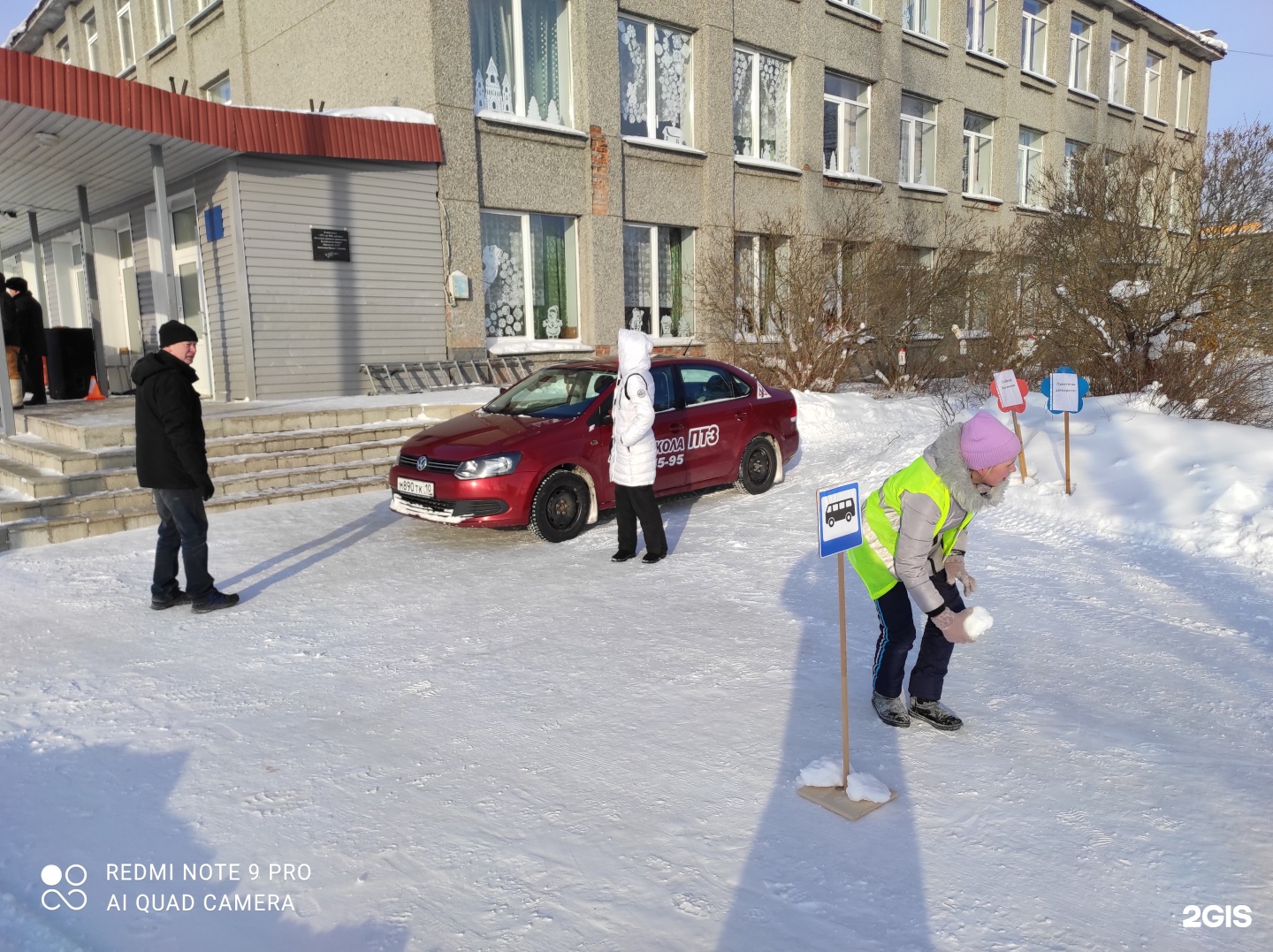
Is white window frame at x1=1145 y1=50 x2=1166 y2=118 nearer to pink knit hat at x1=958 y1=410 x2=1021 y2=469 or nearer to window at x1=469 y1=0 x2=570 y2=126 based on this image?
window at x1=469 y1=0 x2=570 y2=126

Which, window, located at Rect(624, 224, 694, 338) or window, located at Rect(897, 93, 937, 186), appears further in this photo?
window, located at Rect(897, 93, 937, 186)

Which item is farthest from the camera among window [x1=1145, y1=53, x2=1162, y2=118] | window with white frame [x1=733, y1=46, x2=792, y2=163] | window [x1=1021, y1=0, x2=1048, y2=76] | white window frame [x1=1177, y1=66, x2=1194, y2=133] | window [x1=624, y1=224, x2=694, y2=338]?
white window frame [x1=1177, y1=66, x2=1194, y2=133]

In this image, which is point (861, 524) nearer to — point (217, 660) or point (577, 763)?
point (577, 763)

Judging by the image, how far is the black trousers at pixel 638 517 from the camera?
22.1ft

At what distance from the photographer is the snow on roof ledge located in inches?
486

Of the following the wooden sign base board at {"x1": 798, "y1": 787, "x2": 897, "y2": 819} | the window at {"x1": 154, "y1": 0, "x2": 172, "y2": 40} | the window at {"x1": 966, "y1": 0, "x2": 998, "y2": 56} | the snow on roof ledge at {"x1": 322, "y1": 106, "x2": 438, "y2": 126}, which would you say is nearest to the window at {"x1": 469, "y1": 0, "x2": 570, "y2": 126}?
the snow on roof ledge at {"x1": 322, "y1": 106, "x2": 438, "y2": 126}

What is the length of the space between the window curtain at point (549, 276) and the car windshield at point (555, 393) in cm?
660

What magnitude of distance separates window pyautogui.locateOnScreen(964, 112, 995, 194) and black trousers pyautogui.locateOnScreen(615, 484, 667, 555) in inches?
804

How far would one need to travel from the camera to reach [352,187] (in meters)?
12.5

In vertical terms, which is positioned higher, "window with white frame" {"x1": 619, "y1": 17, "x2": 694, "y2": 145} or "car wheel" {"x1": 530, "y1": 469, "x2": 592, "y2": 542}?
"window with white frame" {"x1": 619, "y1": 17, "x2": 694, "y2": 145}

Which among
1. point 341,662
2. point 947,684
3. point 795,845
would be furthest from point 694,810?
point 341,662

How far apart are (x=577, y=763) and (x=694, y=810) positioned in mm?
593

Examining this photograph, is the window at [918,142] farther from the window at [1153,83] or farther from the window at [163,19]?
the window at [163,19]

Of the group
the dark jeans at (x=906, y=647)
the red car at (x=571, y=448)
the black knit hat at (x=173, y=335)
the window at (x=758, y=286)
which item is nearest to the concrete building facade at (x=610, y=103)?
the window at (x=758, y=286)
